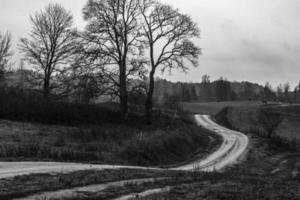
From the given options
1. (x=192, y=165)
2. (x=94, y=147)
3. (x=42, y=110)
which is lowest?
(x=192, y=165)

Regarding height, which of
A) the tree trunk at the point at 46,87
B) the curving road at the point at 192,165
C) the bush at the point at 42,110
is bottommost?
the curving road at the point at 192,165

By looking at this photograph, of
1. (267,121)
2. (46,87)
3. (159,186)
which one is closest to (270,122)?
(267,121)

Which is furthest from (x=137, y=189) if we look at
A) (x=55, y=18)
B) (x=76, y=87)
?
(x=55, y=18)

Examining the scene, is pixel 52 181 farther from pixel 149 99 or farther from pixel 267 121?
pixel 267 121

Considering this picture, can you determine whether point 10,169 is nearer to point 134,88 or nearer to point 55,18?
point 134,88

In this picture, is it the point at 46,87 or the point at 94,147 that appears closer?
the point at 94,147

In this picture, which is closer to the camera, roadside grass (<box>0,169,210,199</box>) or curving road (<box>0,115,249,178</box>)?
roadside grass (<box>0,169,210,199</box>)

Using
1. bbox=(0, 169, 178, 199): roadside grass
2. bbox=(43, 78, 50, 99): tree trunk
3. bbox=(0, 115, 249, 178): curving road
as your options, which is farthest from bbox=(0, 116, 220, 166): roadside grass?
bbox=(43, 78, 50, 99): tree trunk

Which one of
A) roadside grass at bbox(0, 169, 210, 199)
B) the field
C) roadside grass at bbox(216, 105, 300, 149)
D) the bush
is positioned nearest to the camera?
roadside grass at bbox(0, 169, 210, 199)

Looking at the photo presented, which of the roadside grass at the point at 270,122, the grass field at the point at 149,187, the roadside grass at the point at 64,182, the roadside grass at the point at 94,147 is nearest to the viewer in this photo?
the grass field at the point at 149,187

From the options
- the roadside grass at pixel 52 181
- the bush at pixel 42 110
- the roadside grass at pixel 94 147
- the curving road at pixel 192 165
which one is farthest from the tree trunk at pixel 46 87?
the roadside grass at pixel 52 181

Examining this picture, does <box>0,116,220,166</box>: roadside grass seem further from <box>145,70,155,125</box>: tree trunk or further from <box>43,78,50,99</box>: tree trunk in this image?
<box>43,78,50,99</box>: tree trunk

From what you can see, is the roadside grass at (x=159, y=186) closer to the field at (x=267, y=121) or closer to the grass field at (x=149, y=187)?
the grass field at (x=149, y=187)

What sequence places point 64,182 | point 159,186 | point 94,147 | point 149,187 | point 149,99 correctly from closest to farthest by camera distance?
point 149,187
point 64,182
point 159,186
point 94,147
point 149,99
